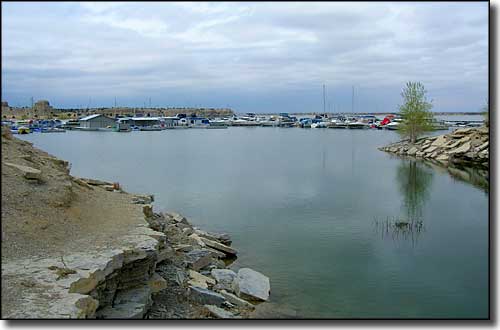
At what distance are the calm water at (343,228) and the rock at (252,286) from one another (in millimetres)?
245

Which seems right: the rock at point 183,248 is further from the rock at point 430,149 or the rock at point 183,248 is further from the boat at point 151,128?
the boat at point 151,128

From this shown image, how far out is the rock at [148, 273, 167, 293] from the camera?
25.3ft

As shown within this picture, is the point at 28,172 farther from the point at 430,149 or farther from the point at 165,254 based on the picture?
the point at 430,149

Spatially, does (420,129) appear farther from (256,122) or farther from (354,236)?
(256,122)

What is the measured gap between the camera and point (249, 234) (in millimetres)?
13516

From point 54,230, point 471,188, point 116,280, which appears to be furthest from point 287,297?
point 471,188

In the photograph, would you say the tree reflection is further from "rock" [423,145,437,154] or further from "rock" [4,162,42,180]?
"rock" [4,162,42,180]

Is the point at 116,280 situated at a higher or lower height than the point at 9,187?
lower

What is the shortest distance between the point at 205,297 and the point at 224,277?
146cm

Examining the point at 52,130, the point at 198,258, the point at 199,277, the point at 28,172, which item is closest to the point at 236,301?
the point at 199,277

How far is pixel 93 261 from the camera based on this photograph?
6.68 meters

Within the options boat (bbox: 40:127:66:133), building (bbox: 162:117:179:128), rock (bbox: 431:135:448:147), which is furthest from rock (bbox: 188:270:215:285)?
building (bbox: 162:117:179:128)

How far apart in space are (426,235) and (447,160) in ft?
68.3

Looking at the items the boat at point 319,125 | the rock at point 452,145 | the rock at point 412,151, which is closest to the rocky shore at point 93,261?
the rock at point 452,145
